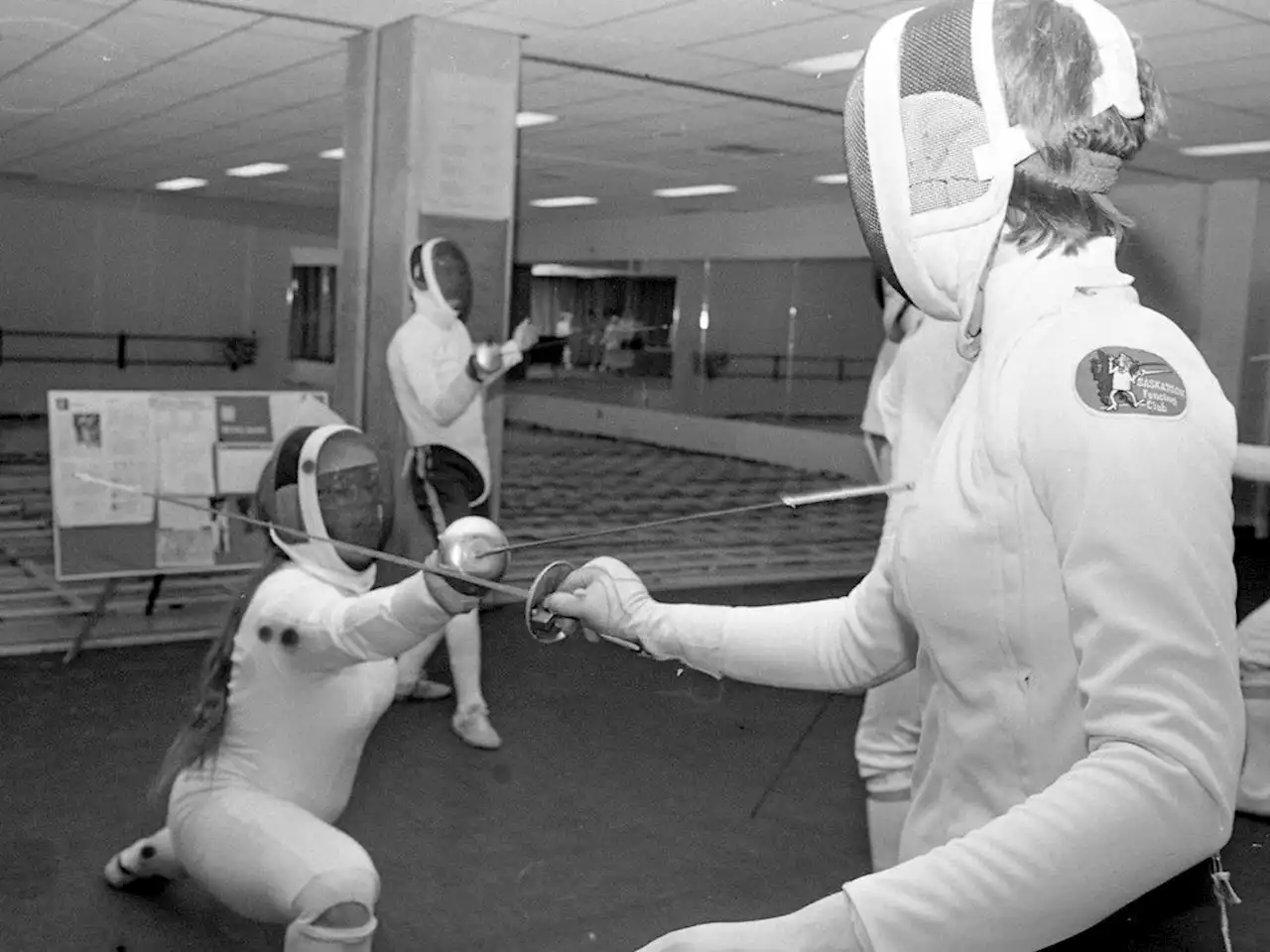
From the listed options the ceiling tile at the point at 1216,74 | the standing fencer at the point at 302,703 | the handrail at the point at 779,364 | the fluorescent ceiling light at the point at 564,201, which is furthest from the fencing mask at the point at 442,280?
the handrail at the point at 779,364

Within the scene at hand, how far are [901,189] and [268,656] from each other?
1.51m

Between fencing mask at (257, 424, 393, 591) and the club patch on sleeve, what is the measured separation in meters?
1.60

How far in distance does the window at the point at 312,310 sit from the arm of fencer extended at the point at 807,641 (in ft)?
38.2

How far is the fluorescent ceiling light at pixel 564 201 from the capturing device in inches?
457

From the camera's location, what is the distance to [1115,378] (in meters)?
0.84

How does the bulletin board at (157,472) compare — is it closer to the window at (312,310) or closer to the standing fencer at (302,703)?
the standing fencer at (302,703)

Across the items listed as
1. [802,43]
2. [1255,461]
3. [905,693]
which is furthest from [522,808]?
[802,43]

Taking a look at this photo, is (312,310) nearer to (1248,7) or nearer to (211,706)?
(1248,7)

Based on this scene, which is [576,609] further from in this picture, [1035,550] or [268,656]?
[268,656]

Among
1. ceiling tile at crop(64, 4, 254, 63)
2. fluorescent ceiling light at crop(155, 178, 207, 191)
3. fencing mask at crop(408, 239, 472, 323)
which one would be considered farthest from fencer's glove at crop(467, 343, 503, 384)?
fluorescent ceiling light at crop(155, 178, 207, 191)

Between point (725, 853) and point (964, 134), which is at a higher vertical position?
point (964, 134)

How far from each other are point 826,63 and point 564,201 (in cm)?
669

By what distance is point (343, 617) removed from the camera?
205cm

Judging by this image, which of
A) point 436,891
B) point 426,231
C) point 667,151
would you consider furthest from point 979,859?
point 667,151
